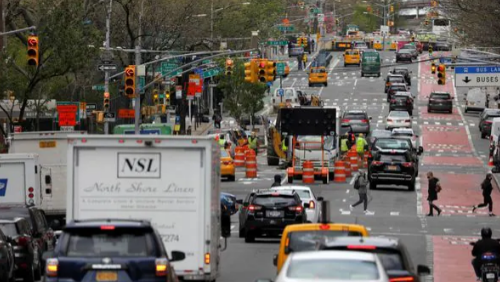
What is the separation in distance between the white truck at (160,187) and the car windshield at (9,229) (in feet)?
16.0

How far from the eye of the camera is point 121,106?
8962 centimetres

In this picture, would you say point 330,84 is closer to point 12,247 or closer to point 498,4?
point 498,4

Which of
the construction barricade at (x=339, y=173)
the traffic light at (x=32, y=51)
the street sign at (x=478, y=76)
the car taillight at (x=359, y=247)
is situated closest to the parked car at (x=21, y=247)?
the car taillight at (x=359, y=247)

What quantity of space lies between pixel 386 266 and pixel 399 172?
33152 millimetres

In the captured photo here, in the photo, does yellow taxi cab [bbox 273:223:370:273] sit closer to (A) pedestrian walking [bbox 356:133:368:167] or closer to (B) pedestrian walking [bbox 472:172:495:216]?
(B) pedestrian walking [bbox 472:172:495:216]

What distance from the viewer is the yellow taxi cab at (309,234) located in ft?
69.9

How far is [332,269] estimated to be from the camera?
15.2 meters

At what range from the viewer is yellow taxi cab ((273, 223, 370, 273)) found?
839 inches

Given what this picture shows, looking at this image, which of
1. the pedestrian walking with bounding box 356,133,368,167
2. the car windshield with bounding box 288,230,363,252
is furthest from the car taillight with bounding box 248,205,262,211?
the pedestrian walking with bounding box 356,133,368,167

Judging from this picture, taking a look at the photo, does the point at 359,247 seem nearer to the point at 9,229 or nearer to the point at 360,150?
the point at 9,229

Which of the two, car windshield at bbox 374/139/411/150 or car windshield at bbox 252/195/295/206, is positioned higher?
car windshield at bbox 374/139/411/150

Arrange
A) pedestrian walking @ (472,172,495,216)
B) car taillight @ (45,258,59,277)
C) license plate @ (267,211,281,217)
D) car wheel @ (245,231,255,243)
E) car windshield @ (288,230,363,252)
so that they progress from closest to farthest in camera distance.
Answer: car taillight @ (45,258,59,277), car windshield @ (288,230,363,252), license plate @ (267,211,281,217), car wheel @ (245,231,255,243), pedestrian walking @ (472,172,495,216)

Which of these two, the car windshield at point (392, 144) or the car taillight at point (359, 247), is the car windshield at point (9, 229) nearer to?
the car taillight at point (359, 247)

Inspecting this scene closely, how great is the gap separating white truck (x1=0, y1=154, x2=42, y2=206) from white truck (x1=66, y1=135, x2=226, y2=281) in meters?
12.2
